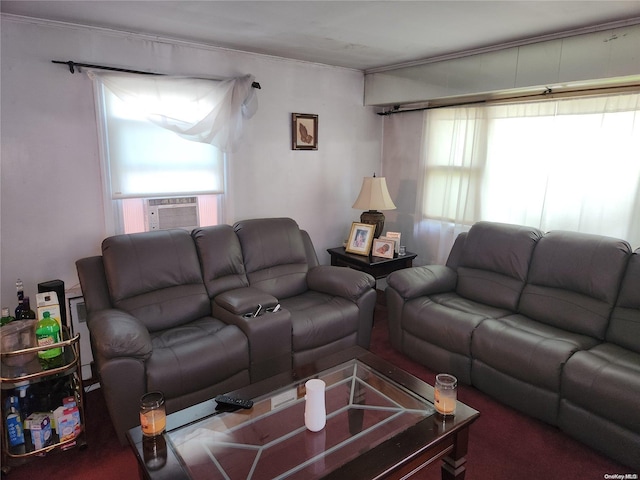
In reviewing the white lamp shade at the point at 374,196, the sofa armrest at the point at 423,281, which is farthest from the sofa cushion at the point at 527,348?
the white lamp shade at the point at 374,196

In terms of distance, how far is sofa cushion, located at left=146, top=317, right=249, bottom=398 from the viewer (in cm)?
221

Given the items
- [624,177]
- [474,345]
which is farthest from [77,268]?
[624,177]

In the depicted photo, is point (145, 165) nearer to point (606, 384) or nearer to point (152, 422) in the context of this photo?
point (152, 422)

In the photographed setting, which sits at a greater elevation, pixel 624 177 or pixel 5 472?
pixel 624 177

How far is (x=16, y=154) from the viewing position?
2.51m

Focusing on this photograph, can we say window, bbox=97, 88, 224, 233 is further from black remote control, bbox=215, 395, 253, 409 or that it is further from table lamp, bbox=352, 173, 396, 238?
black remote control, bbox=215, 395, 253, 409

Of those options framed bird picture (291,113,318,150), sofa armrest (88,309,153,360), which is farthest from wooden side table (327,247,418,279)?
sofa armrest (88,309,153,360)

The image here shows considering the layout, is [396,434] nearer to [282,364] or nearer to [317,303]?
[282,364]

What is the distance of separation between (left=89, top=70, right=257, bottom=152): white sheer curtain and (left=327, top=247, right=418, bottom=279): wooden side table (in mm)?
1399

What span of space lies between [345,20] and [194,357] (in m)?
2.13

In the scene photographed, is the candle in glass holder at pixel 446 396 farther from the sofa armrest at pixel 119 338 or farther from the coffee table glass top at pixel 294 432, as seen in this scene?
the sofa armrest at pixel 119 338

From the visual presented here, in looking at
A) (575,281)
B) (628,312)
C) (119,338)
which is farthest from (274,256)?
(628,312)

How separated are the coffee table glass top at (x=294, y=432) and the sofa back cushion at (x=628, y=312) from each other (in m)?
1.40

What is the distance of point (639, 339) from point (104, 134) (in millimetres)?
3541
